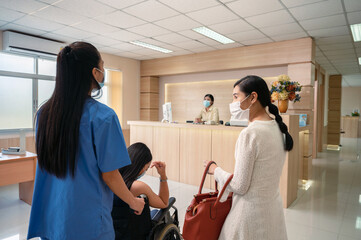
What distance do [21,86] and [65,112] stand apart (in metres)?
5.88

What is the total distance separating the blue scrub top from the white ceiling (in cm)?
327

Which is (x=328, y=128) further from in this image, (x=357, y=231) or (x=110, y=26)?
(x=110, y=26)

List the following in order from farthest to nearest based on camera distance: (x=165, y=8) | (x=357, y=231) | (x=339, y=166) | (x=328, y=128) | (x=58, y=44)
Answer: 1. (x=328, y=128)
2. (x=339, y=166)
3. (x=58, y=44)
4. (x=165, y=8)
5. (x=357, y=231)

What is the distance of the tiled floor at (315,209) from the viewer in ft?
10.4

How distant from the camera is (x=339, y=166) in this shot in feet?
23.3

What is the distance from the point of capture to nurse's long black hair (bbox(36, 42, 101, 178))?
1064 millimetres

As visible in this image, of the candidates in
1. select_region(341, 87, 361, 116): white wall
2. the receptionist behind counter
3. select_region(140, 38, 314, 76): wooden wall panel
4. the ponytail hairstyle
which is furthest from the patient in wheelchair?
select_region(341, 87, 361, 116): white wall

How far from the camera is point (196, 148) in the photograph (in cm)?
482

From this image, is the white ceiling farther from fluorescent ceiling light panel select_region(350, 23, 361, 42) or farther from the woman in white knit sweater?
the woman in white knit sweater

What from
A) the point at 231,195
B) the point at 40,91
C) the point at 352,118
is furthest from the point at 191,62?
the point at 352,118

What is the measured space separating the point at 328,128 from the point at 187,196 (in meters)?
8.75

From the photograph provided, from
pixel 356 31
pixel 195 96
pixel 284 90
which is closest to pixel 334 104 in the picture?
pixel 356 31

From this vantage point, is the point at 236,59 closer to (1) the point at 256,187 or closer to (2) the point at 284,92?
(2) the point at 284,92

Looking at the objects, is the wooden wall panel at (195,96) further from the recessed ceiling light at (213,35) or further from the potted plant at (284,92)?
the potted plant at (284,92)
